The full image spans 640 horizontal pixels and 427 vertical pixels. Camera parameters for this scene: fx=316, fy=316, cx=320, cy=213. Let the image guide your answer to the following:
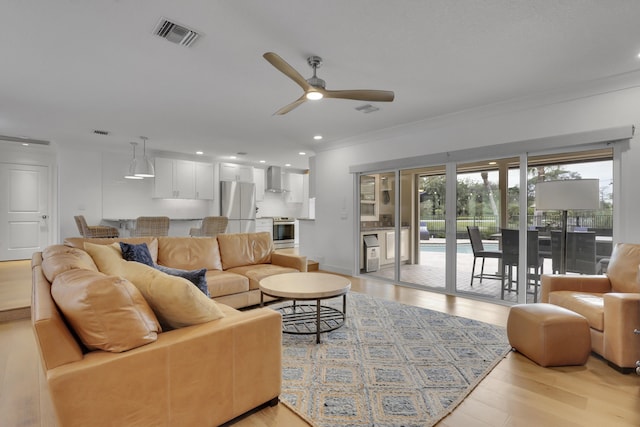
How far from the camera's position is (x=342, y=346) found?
2652mm

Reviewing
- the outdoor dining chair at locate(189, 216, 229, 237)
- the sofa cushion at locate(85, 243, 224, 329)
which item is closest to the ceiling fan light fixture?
the sofa cushion at locate(85, 243, 224, 329)

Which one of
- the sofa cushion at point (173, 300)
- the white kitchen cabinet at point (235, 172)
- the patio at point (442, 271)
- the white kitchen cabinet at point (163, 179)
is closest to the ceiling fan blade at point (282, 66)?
the sofa cushion at point (173, 300)

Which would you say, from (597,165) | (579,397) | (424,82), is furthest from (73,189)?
(597,165)

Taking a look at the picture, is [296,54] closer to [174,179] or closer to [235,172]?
[174,179]

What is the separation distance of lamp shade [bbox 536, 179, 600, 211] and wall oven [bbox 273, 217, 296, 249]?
6758 mm

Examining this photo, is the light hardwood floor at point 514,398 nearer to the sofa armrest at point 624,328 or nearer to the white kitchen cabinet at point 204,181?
the sofa armrest at point 624,328

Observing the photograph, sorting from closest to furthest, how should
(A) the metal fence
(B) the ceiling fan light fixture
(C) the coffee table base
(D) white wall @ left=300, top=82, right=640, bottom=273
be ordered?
(B) the ceiling fan light fixture
(C) the coffee table base
(D) white wall @ left=300, top=82, right=640, bottom=273
(A) the metal fence

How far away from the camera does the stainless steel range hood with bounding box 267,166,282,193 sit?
8.90 meters

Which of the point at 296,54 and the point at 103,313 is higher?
the point at 296,54

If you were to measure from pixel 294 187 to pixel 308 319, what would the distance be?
6.88 metres

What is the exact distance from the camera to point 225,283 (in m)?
3.31

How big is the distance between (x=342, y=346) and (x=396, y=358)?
1.48 feet

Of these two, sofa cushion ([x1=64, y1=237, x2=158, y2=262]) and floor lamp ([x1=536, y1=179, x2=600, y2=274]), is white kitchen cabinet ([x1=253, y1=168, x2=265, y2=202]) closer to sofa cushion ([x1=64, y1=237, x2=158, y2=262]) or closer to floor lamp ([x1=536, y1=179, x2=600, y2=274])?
sofa cushion ([x1=64, y1=237, x2=158, y2=262])

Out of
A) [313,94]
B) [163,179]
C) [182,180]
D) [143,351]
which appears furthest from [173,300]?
[182,180]
